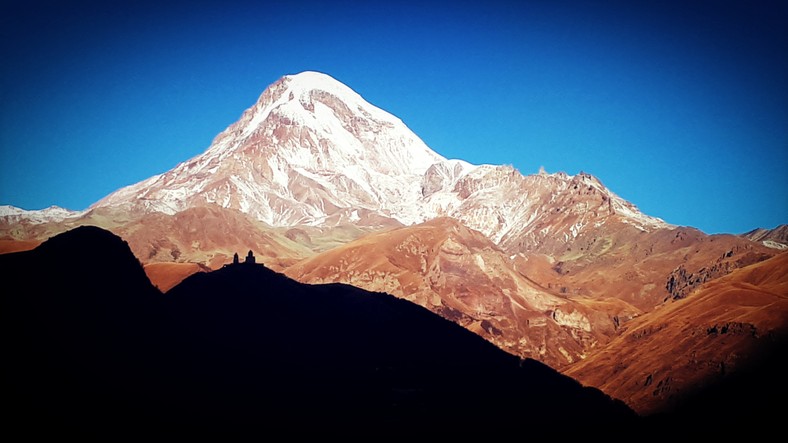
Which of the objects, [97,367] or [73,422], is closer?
[73,422]

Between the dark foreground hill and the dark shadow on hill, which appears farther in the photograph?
the dark shadow on hill

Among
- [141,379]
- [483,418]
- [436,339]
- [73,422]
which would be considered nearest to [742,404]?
[483,418]

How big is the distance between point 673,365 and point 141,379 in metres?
120

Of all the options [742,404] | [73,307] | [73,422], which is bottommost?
[73,422]

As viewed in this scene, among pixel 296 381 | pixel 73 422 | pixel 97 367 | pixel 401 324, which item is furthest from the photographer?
pixel 401 324

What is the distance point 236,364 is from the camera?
14000cm

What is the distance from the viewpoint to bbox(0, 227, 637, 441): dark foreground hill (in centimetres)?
10725

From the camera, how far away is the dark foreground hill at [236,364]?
10725cm

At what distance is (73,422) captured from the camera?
99312mm

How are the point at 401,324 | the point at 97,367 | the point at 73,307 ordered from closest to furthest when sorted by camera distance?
the point at 97,367 < the point at 73,307 < the point at 401,324

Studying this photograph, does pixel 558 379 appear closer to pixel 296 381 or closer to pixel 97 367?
pixel 296 381

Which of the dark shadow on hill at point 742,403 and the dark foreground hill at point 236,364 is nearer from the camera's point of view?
the dark foreground hill at point 236,364

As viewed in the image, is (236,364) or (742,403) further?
(742,403)

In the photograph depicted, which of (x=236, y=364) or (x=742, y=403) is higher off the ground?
(x=742, y=403)
